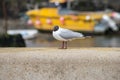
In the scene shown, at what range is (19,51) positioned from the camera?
620 centimetres

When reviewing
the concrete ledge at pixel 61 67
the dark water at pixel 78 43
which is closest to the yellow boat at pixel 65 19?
the dark water at pixel 78 43

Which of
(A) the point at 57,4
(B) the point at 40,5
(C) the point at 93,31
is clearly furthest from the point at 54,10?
(B) the point at 40,5

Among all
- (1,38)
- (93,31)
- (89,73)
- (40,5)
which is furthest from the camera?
(40,5)

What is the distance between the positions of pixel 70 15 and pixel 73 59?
81.0 ft

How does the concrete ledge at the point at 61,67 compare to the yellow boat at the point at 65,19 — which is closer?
the concrete ledge at the point at 61,67

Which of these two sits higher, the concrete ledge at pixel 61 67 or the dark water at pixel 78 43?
the concrete ledge at pixel 61 67

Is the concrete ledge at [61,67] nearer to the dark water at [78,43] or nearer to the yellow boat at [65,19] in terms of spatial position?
Answer: the dark water at [78,43]

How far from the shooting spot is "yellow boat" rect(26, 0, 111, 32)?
2994 centimetres

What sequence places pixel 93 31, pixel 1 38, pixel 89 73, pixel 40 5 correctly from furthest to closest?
1. pixel 40 5
2. pixel 93 31
3. pixel 1 38
4. pixel 89 73

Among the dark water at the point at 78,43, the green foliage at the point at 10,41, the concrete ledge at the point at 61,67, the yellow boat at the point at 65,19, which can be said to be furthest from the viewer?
the yellow boat at the point at 65,19

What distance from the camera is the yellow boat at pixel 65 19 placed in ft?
98.2

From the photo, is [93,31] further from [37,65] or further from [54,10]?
[37,65]

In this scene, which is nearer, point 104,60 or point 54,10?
point 104,60

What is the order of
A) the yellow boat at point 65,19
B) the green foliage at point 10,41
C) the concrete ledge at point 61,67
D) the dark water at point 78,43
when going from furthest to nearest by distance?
the yellow boat at point 65,19 < the dark water at point 78,43 < the green foliage at point 10,41 < the concrete ledge at point 61,67
